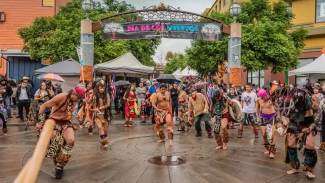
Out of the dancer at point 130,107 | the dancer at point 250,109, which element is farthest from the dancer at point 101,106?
the dancer at point 250,109

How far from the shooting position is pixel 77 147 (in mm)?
8375

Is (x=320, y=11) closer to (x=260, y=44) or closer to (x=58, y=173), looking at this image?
(x=260, y=44)

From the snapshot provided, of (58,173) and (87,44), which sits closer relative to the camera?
(58,173)

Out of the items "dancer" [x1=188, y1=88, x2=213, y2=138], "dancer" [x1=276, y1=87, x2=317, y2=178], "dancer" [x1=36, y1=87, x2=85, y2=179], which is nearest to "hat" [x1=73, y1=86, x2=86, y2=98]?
"dancer" [x1=36, y1=87, x2=85, y2=179]

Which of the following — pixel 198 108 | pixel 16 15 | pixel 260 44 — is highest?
pixel 16 15

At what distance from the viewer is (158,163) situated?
672cm

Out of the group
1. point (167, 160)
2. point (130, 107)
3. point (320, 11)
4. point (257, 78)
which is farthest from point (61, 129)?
point (257, 78)

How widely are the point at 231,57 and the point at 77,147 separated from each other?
9556 mm

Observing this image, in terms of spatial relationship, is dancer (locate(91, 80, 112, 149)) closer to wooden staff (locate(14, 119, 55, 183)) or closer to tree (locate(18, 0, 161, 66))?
wooden staff (locate(14, 119, 55, 183))

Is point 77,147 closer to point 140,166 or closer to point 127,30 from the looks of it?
point 140,166

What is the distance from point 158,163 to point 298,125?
2940mm

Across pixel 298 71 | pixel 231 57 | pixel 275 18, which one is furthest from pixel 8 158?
pixel 275 18

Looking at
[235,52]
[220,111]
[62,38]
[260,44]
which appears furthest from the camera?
[62,38]

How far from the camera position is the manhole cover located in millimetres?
6719
